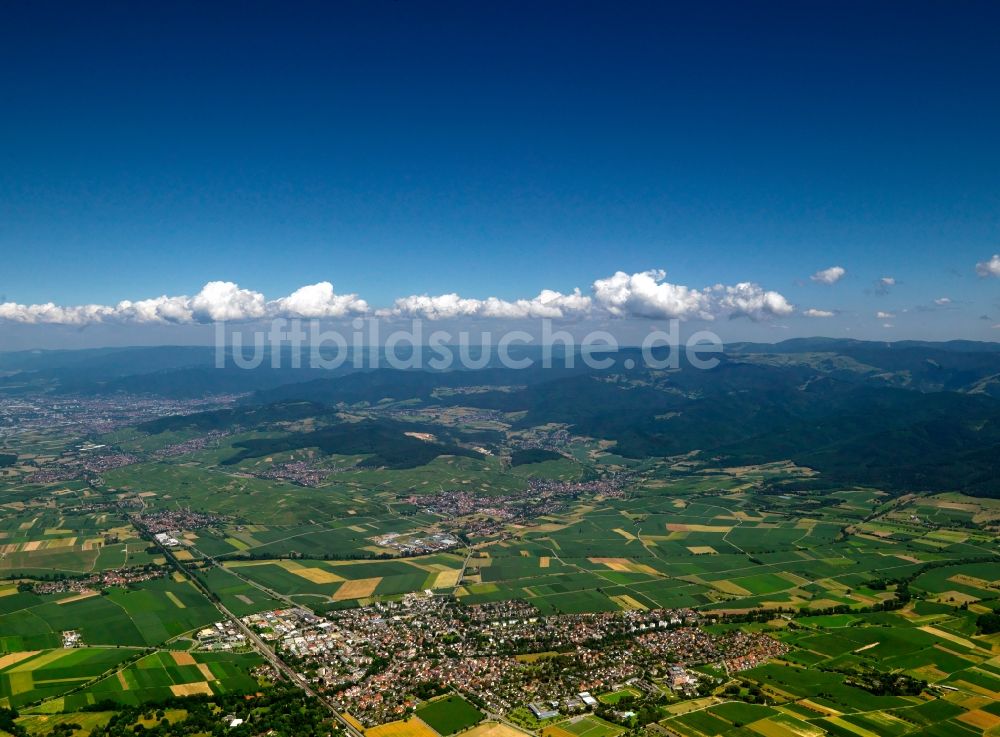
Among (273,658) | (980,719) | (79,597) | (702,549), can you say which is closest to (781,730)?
(980,719)

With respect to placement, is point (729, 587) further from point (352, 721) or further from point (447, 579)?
point (352, 721)

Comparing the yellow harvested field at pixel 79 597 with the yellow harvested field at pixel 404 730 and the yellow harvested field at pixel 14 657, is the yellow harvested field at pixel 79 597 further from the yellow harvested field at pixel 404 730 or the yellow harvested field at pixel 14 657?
the yellow harvested field at pixel 404 730

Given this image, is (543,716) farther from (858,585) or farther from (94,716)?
(858,585)

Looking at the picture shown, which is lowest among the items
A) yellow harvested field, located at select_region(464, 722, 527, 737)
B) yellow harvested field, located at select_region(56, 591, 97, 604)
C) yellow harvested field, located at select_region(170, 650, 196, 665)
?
yellow harvested field, located at select_region(56, 591, 97, 604)

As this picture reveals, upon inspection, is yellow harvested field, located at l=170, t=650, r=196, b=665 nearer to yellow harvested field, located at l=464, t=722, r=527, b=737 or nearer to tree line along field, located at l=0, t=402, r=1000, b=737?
tree line along field, located at l=0, t=402, r=1000, b=737

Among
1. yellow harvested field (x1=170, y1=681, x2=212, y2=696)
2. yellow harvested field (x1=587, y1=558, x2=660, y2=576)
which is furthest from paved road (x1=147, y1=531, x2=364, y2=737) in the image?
yellow harvested field (x1=587, y1=558, x2=660, y2=576)

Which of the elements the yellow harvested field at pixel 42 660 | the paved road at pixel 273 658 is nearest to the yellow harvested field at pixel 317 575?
the paved road at pixel 273 658
